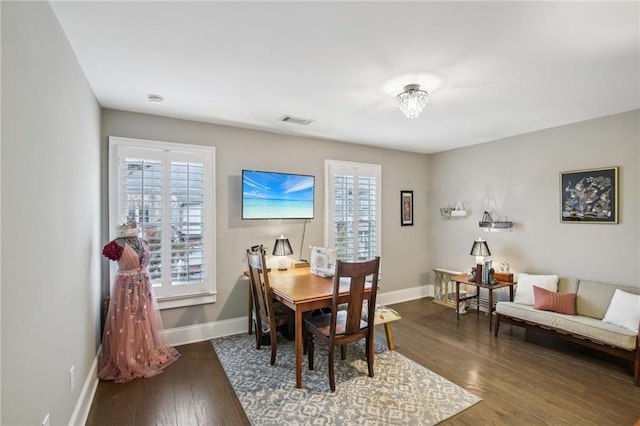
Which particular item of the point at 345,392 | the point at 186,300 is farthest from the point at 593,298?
the point at 186,300

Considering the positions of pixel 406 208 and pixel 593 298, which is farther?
pixel 406 208

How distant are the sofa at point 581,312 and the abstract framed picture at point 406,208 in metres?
1.84

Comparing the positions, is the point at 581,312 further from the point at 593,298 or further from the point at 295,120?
the point at 295,120

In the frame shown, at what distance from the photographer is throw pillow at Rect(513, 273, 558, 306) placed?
3.58 metres

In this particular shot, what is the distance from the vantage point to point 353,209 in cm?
460

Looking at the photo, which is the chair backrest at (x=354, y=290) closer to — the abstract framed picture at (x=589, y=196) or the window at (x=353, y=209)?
the window at (x=353, y=209)

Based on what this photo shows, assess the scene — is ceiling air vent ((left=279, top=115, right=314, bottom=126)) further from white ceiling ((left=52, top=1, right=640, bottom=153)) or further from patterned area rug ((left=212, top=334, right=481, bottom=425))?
patterned area rug ((left=212, top=334, right=481, bottom=425))

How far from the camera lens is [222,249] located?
3.65 metres

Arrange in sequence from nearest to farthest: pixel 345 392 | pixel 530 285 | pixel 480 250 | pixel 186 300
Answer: pixel 345 392, pixel 186 300, pixel 530 285, pixel 480 250

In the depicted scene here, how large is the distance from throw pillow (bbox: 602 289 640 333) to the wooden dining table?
8.39 ft

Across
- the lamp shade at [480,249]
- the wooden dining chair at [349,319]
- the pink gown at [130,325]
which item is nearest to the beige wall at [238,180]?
the pink gown at [130,325]

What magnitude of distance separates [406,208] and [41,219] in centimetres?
468

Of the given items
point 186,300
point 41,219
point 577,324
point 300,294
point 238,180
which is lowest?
point 577,324

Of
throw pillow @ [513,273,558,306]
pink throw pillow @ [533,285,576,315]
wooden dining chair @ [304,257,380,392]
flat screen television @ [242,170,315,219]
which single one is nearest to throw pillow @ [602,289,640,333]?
pink throw pillow @ [533,285,576,315]
